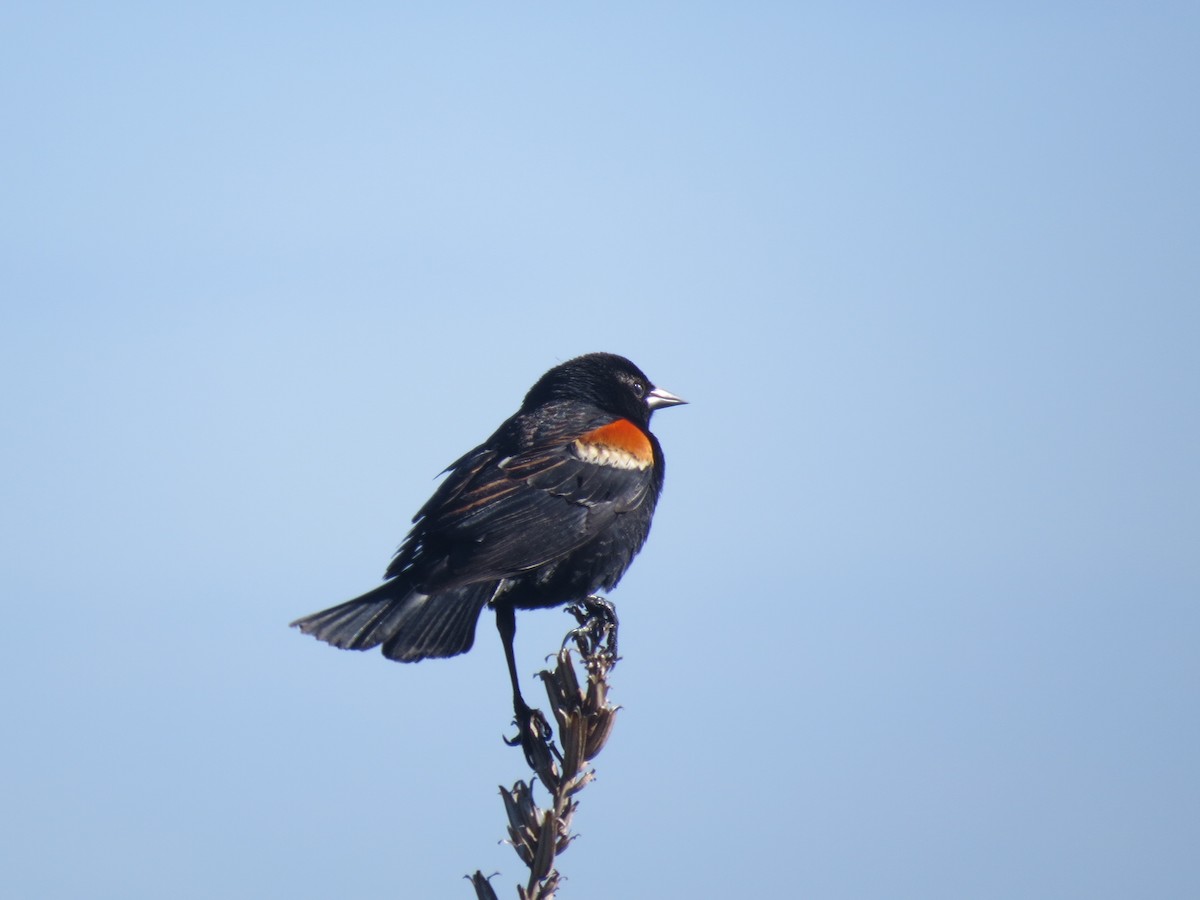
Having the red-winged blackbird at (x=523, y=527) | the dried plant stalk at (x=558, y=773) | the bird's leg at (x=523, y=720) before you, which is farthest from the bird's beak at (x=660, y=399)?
the dried plant stalk at (x=558, y=773)

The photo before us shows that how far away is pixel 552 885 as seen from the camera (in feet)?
9.09

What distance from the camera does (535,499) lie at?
5441 millimetres

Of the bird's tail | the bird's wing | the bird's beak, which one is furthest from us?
the bird's beak

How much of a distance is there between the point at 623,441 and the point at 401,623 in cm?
169

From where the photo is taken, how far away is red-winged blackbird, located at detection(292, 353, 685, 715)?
4664 mm

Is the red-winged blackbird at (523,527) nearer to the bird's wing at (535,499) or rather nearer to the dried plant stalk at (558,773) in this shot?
the bird's wing at (535,499)

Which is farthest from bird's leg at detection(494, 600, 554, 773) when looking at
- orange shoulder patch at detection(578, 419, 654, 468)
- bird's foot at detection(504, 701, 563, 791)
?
orange shoulder patch at detection(578, 419, 654, 468)

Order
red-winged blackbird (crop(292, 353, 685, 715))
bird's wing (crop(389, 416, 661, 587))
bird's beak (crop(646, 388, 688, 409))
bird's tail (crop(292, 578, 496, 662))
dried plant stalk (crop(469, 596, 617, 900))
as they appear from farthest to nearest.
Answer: bird's beak (crop(646, 388, 688, 409)), bird's wing (crop(389, 416, 661, 587)), red-winged blackbird (crop(292, 353, 685, 715)), bird's tail (crop(292, 578, 496, 662)), dried plant stalk (crop(469, 596, 617, 900))

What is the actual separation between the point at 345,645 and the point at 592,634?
118cm

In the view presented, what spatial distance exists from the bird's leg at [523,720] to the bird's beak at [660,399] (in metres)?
1.78

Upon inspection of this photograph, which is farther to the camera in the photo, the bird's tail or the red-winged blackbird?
the red-winged blackbird

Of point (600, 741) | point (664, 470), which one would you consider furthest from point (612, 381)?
point (600, 741)

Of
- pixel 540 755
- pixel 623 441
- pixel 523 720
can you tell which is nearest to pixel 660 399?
pixel 623 441

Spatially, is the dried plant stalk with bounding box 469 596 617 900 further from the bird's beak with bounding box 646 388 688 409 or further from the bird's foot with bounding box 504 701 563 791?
the bird's beak with bounding box 646 388 688 409
